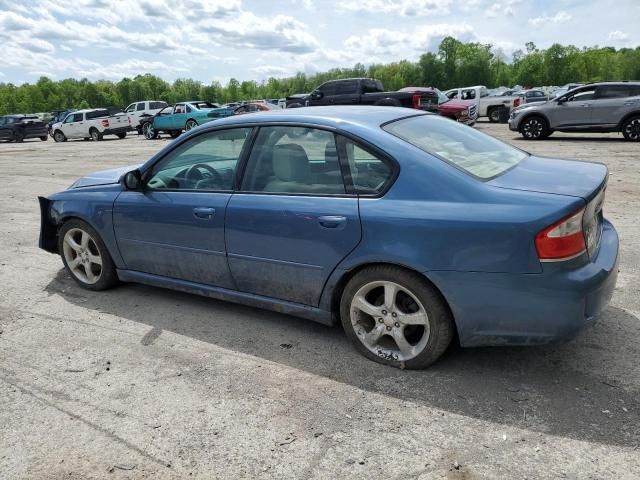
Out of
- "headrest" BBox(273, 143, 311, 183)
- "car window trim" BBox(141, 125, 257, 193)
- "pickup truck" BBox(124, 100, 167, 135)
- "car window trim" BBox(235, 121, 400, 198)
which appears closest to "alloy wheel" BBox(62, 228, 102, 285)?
"car window trim" BBox(141, 125, 257, 193)

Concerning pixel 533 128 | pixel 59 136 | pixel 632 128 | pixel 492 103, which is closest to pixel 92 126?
pixel 59 136

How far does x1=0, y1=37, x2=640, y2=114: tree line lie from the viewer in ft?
299

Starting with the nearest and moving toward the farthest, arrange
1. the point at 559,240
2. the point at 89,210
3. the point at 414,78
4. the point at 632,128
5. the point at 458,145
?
the point at 559,240 < the point at 458,145 < the point at 89,210 < the point at 632,128 < the point at 414,78

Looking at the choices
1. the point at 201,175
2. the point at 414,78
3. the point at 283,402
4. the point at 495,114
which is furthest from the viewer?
the point at 414,78

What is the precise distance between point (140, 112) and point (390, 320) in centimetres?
2927

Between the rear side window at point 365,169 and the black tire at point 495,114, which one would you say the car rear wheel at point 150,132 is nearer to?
the black tire at point 495,114

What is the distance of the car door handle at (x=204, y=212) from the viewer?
3.82 meters

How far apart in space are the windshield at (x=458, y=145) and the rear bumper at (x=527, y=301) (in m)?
0.65

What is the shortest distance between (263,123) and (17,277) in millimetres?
3251

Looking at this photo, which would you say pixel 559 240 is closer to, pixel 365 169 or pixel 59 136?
pixel 365 169

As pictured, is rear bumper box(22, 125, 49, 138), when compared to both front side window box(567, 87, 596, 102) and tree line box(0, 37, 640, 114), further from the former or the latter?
tree line box(0, 37, 640, 114)

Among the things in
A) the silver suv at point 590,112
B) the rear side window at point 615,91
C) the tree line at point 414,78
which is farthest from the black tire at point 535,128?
the tree line at point 414,78

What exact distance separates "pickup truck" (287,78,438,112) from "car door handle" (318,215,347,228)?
16660mm

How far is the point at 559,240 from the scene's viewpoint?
2.75 m
